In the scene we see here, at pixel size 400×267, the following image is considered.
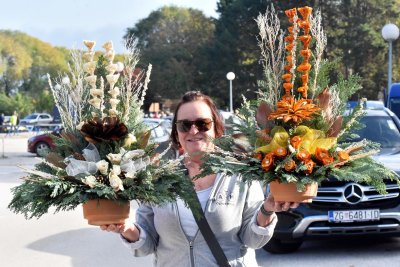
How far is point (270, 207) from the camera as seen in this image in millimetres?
2934

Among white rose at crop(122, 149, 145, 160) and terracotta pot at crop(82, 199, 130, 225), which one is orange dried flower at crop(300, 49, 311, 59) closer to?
white rose at crop(122, 149, 145, 160)

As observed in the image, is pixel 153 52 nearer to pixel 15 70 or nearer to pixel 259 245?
pixel 15 70

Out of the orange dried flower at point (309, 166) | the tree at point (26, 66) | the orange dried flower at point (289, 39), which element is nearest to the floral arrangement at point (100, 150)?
the orange dried flower at point (309, 166)

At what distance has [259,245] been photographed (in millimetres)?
3078

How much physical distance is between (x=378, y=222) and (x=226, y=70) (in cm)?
4448

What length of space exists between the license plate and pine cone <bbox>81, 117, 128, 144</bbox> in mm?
4834

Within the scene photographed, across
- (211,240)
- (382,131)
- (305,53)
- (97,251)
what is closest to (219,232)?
(211,240)

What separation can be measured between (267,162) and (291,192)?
17 centimetres

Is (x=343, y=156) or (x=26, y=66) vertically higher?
(x=343, y=156)

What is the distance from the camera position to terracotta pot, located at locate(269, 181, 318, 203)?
104 inches

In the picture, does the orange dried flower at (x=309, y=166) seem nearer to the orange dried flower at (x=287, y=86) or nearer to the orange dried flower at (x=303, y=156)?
the orange dried flower at (x=303, y=156)

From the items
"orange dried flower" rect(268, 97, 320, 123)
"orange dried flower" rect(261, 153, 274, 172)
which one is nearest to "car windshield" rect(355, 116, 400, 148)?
"orange dried flower" rect(268, 97, 320, 123)

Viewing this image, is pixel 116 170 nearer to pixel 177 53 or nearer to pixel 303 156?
pixel 303 156

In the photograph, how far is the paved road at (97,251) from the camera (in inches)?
289
